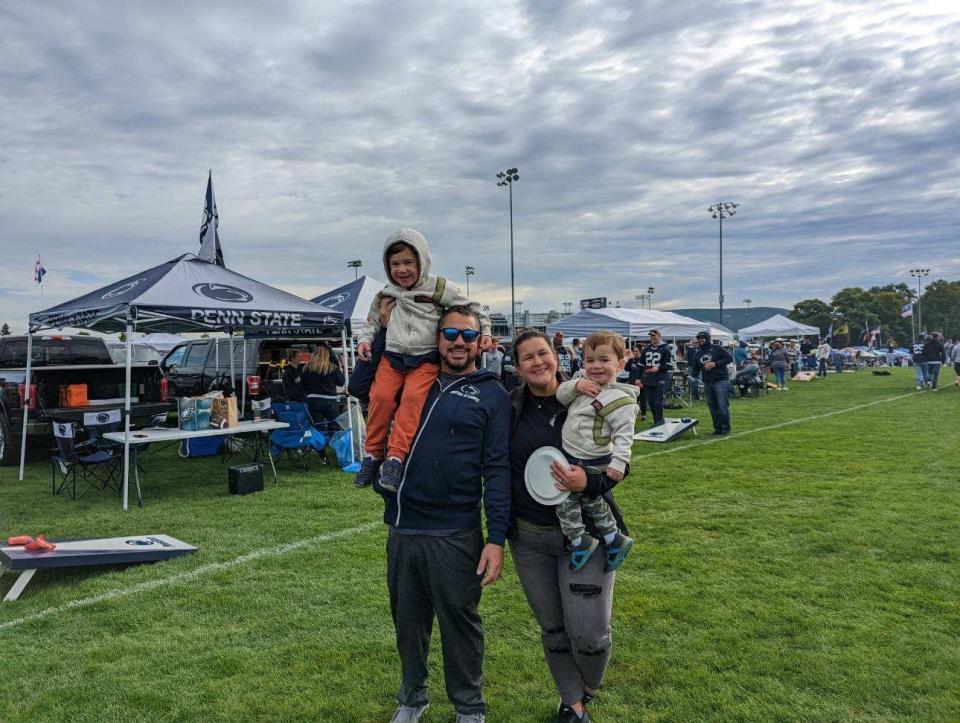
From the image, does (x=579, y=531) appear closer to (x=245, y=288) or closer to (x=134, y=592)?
(x=134, y=592)

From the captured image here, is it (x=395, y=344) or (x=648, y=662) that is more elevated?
(x=395, y=344)

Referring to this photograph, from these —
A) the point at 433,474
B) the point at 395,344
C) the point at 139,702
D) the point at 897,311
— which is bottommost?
the point at 139,702

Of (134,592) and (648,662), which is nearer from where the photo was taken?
(648,662)

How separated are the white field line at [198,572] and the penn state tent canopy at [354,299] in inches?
251

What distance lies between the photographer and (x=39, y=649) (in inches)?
141

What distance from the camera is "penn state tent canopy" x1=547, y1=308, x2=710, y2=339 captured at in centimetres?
2283

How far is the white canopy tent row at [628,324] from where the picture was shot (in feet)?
74.9

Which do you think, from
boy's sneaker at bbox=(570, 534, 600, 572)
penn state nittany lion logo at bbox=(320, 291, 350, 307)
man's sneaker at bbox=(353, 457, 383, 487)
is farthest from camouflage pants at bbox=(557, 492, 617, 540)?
penn state nittany lion logo at bbox=(320, 291, 350, 307)

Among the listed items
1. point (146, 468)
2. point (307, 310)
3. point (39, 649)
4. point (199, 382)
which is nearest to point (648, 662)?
point (39, 649)

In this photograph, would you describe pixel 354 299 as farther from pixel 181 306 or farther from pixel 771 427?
pixel 771 427

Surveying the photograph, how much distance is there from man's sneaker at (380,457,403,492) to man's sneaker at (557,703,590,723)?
3.99 ft

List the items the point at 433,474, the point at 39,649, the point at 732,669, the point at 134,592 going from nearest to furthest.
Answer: the point at 433,474 < the point at 732,669 < the point at 39,649 < the point at 134,592

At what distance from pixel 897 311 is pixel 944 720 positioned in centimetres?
9565

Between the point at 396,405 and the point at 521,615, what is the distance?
6.09ft
